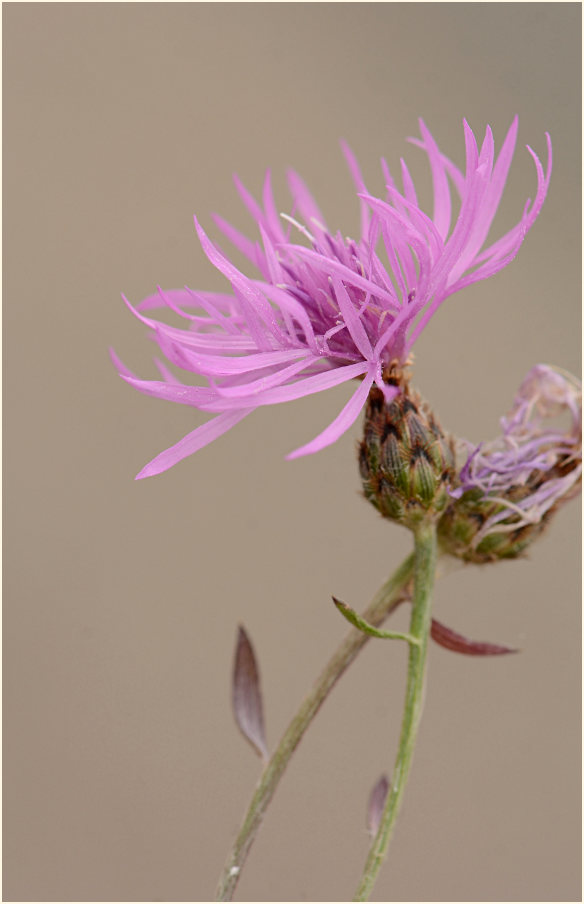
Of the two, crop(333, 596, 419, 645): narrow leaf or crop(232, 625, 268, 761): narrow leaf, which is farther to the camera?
crop(232, 625, 268, 761): narrow leaf

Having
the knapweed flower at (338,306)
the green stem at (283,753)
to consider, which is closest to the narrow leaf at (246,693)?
the green stem at (283,753)

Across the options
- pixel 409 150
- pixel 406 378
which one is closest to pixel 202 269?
pixel 409 150

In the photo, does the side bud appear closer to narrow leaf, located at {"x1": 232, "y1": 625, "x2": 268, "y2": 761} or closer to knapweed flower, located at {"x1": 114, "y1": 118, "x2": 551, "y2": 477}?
knapweed flower, located at {"x1": 114, "y1": 118, "x2": 551, "y2": 477}

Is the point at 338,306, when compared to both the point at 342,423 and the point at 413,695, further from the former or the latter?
the point at 413,695

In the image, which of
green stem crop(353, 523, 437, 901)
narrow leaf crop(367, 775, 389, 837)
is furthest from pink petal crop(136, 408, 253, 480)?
narrow leaf crop(367, 775, 389, 837)

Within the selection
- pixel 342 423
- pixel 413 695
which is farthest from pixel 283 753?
pixel 342 423
